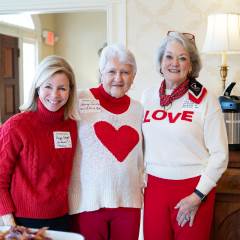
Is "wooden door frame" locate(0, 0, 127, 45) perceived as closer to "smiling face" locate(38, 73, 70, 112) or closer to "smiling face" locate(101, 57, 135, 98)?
"smiling face" locate(101, 57, 135, 98)

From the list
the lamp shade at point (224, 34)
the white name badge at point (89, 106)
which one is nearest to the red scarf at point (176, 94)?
the white name badge at point (89, 106)

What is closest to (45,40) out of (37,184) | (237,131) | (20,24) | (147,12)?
(20,24)

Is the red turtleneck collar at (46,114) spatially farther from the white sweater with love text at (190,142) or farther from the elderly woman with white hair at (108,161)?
the white sweater with love text at (190,142)

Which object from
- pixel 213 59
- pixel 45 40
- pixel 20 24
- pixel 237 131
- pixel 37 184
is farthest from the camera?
pixel 45 40

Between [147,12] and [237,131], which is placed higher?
[147,12]

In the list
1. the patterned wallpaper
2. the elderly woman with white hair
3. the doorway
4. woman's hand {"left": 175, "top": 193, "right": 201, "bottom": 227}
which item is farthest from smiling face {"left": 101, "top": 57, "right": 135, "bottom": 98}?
the doorway

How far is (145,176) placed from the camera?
179cm

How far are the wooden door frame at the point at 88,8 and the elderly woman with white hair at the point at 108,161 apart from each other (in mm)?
1335

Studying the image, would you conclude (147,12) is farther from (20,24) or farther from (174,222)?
(20,24)

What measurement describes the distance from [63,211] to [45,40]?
18.1 ft

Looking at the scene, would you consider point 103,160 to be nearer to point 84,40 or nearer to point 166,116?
point 166,116

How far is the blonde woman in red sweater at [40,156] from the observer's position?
1452mm

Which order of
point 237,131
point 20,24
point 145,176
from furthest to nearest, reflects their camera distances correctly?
point 20,24
point 237,131
point 145,176

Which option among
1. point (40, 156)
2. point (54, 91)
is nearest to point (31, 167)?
point (40, 156)
